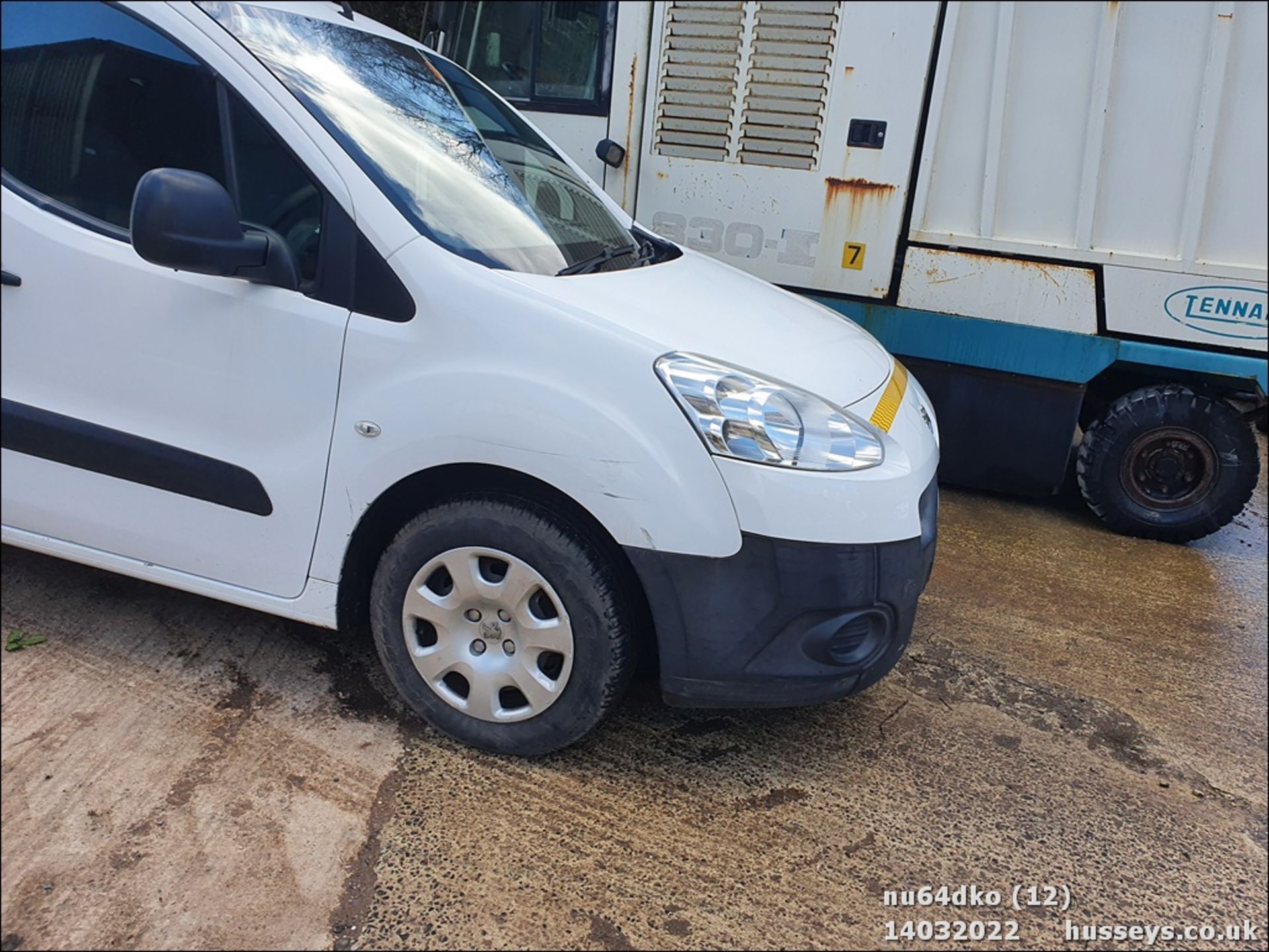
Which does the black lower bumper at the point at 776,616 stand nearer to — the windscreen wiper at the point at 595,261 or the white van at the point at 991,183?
the windscreen wiper at the point at 595,261

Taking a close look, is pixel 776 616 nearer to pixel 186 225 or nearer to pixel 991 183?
pixel 186 225

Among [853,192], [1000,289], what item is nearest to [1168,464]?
[1000,289]

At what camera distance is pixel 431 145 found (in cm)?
236

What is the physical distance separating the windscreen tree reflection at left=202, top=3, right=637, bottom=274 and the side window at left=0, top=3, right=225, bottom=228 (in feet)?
0.60

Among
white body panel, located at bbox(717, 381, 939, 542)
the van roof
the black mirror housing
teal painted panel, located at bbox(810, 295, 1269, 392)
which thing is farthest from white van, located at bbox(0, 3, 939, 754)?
the black mirror housing

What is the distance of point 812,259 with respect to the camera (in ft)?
14.3

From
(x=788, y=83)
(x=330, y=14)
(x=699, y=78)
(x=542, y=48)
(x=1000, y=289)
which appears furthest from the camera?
(x=542, y=48)

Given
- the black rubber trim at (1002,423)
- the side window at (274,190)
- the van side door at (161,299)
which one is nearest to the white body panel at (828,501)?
the van side door at (161,299)

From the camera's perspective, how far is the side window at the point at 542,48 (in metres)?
4.44

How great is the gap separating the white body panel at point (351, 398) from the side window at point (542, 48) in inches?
102

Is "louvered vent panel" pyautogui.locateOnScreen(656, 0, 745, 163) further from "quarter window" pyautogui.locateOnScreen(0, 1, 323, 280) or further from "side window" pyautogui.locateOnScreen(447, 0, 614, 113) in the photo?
"quarter window" pyautogui.locateOnScreen(0, 1, 323, 280)

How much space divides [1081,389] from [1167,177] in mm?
929

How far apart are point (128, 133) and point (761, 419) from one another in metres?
1.55

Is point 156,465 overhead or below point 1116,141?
below
